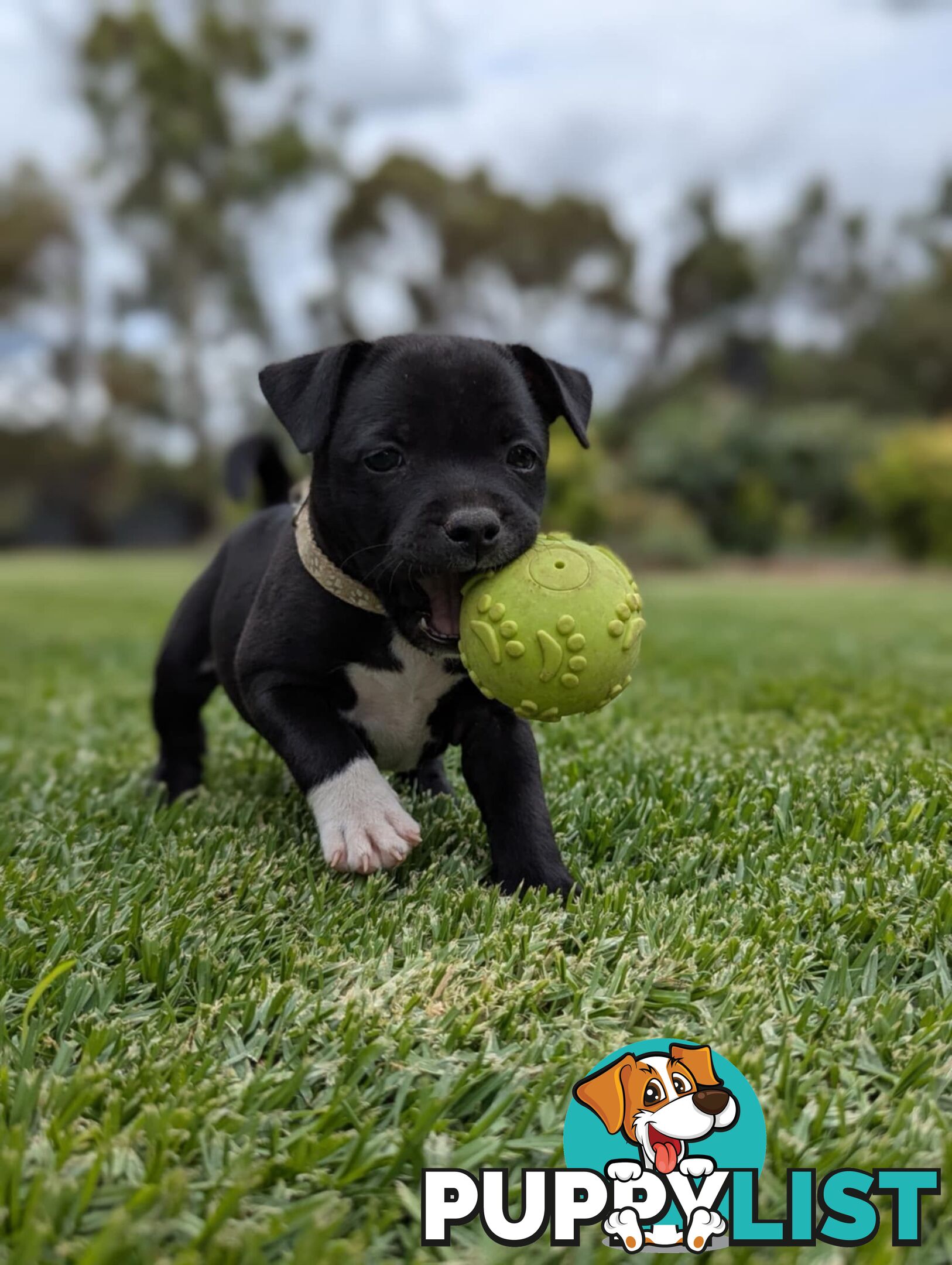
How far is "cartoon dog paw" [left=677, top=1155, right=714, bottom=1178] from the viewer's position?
1.74 meters

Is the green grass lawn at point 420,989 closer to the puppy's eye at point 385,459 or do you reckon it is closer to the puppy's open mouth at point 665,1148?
the puppy's open mouth at point 665,1148

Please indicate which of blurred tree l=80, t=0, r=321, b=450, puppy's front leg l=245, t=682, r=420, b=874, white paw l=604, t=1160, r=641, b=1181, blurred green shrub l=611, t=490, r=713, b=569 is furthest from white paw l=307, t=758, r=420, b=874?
blurred tree l=80, t=0, r=321, b=450

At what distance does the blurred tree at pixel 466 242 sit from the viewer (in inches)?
1560

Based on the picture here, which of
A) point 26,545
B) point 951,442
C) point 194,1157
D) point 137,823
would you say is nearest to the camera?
point 194,1157

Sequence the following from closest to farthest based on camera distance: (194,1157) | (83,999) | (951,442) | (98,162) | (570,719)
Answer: (194,1157), (83,999), (570,719), (951,442), (98,162)

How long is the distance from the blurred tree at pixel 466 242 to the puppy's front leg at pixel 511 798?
3751 cm

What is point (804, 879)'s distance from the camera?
9.10ft

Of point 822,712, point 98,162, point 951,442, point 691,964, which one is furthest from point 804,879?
point 98,162

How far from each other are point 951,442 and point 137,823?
2404 cm

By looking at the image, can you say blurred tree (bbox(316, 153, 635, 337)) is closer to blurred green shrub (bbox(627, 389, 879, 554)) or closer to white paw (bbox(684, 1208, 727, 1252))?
blurred green shrub (bbox(627, 389, 879, 554))

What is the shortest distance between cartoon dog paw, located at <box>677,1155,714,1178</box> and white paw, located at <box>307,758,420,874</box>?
43.7 inches

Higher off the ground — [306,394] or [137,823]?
[306,394]

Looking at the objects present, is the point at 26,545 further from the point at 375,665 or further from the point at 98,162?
the point at 375,665

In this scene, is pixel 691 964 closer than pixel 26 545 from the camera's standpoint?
Yes
